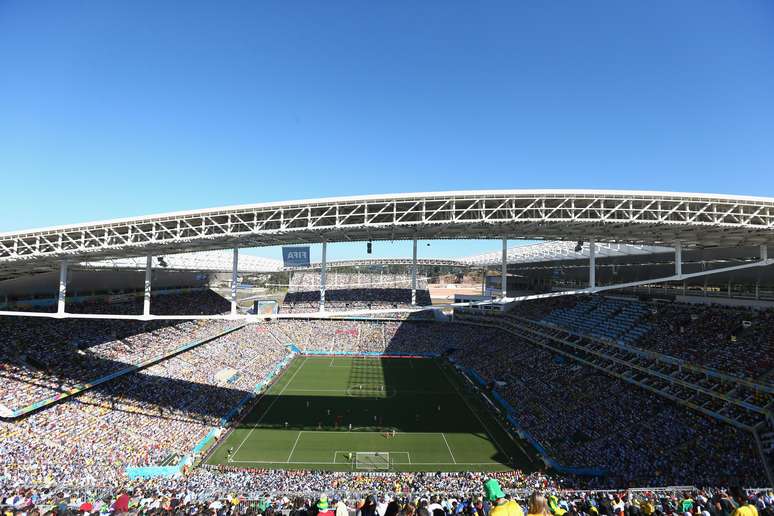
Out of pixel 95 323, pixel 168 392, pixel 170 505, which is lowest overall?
pixel 168 392

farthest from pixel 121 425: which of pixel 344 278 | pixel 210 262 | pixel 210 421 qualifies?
pixel 344 278

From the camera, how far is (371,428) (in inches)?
1031

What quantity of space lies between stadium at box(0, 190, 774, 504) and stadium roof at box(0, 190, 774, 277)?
114mm

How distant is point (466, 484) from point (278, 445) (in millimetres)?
11865

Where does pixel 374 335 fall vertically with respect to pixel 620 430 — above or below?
above

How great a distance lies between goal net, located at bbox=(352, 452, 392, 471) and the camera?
20.8 meters

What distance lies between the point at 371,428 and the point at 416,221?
1585cm

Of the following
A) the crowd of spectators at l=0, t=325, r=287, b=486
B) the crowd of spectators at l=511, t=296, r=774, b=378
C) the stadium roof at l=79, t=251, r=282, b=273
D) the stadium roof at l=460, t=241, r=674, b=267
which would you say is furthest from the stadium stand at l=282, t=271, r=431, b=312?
the crowd of spectators at l=511, t=296, r=774, b=378

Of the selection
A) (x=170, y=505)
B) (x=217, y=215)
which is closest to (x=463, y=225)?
(x=217, y=215)

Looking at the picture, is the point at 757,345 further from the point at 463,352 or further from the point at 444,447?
the point at 463,352

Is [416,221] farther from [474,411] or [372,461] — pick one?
[474,411]

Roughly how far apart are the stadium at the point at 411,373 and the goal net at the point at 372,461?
158 millimetres

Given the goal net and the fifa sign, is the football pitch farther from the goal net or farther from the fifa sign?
the fifa sign

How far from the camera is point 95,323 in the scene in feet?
99.8
